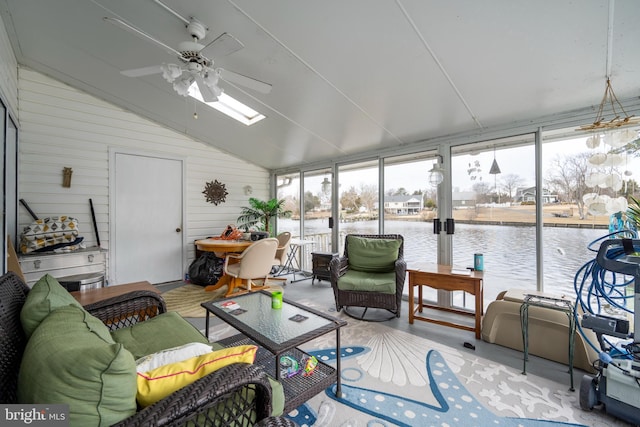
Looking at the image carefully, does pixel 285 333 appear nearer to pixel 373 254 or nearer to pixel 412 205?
pixel 373 254

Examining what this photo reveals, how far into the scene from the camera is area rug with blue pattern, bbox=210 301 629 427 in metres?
1.65

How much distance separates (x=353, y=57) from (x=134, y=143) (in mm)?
3811

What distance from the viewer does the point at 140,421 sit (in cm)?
80

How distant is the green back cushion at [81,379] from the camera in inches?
30.2

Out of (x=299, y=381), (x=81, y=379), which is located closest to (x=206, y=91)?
(x=81, y=379)

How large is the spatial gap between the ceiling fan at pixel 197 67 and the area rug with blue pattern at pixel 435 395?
2.43 m

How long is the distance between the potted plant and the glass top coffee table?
3.24 m

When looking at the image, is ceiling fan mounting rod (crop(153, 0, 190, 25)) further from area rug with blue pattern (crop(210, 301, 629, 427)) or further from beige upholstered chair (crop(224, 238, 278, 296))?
area rug with blue pattern (crop(210, 301, 629, 427))

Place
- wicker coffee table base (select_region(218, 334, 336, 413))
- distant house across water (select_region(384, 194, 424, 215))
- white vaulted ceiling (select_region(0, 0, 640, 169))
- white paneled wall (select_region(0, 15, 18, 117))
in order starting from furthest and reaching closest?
distant house across water (select_region(384, 194, 424, 215))
white paneled wall (select_region(0, 15, 18, 117))
white vaulted ceiling (select_region(0, 0, 640, 169))
wicker coffee table base (select_region(218, 334, 336, 413))

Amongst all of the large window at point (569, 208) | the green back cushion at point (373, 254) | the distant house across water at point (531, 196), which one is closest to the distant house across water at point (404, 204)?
the green back cushion at point (373, 254)

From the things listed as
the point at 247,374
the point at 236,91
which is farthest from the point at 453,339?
the point at 236,91

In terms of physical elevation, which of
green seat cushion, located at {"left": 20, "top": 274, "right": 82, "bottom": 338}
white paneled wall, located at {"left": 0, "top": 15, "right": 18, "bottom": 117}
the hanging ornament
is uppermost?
white paneled wall, located at {"left": 0, "top": 15, "right": 18, "bottom": 117}

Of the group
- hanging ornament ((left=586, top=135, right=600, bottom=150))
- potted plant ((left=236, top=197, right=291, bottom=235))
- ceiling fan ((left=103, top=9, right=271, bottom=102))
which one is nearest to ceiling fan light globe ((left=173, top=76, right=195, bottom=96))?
ceiling fan ((left=103, top=9, right=271, bottom=102))

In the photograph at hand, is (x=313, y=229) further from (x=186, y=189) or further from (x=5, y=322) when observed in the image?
(x=5, y=322)
